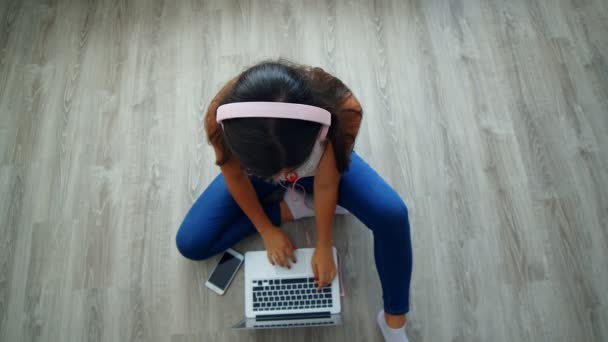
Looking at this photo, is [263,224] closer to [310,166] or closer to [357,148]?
[310,166]

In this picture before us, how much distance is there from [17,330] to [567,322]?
62.1 inches

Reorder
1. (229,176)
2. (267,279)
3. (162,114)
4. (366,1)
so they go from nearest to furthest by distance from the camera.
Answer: (229,176) → (267,279) → (162,114) → (366,1)

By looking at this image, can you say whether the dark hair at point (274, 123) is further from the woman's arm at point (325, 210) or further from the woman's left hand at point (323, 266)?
the woman's left hand at point (323, 266)

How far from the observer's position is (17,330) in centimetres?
122

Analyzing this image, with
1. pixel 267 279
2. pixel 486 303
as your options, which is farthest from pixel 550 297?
pixel 267 279

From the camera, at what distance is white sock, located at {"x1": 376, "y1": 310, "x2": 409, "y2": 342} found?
112cm

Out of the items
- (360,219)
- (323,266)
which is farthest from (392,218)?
(323,266)

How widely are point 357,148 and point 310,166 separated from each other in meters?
0.44

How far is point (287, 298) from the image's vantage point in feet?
3.76

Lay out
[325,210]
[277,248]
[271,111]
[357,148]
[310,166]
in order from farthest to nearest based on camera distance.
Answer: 1. [357,148]
2. [277,248]
3. [325,210]
4. [310,166]
5. [271,111]

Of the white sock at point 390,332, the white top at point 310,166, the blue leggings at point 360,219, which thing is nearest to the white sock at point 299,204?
the blue leggings at point 360,219

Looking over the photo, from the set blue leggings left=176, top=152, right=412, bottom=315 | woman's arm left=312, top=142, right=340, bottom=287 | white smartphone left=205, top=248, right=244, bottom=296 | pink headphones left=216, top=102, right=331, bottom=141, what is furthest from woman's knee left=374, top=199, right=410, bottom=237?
white smartphone left=205, top=248, right=244, bottom=296

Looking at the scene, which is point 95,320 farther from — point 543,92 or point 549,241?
point 543,92

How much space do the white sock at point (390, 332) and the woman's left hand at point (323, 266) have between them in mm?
184
